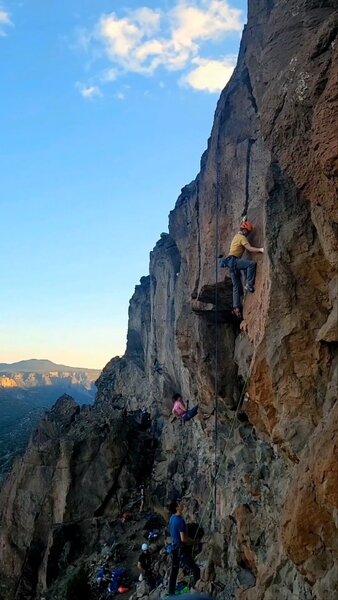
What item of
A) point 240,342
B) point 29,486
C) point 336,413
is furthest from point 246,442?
point 29,486

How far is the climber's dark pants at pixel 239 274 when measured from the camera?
32.4ft

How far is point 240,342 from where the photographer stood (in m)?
12.1

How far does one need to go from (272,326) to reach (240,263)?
2362 mm

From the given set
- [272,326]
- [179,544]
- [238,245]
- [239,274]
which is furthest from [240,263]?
[179,544]

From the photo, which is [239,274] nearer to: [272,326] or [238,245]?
[238,245]

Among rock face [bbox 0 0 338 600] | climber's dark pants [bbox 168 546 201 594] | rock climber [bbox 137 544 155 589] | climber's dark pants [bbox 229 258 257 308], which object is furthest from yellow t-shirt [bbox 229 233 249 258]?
rock climber [bbox 137 544 155 589]

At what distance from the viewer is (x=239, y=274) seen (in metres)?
10.8

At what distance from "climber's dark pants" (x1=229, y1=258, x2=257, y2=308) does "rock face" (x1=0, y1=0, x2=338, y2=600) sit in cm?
40

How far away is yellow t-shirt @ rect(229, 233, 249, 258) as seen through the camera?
997 centimetres

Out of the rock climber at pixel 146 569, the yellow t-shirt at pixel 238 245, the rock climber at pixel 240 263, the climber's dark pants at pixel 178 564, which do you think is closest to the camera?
the rock climber at pixel 240 263

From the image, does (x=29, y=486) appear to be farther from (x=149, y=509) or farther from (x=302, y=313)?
(x=302, y=313)

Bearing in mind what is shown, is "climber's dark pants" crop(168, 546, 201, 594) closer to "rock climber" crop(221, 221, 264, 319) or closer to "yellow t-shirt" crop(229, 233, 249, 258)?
"rock climber" crop(221, 221, 264, 319)

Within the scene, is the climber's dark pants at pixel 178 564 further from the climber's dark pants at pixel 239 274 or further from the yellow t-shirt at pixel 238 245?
the yellow t-shirt at pixel 238 245

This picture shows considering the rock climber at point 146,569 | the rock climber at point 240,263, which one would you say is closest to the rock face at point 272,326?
the rock climber at point 240,263
